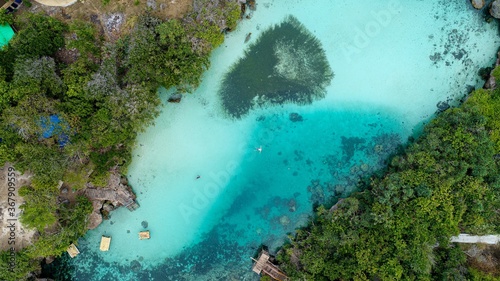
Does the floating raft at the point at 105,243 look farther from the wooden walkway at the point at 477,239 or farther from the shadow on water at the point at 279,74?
the wooden walkway at the point at 477,239

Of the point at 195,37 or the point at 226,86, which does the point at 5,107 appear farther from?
the point at 226,86

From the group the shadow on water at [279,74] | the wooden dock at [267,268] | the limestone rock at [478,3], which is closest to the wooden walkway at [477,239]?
the wooden dock at [267,268]

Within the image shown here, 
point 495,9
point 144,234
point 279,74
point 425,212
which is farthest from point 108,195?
point 495,9

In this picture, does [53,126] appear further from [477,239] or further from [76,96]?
[477,239]

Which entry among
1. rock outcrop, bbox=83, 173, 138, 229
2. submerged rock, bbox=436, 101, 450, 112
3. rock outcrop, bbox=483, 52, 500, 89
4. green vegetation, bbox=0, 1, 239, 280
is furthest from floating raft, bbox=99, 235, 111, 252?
rock outcrop, bbox=483, 52, 500, 89

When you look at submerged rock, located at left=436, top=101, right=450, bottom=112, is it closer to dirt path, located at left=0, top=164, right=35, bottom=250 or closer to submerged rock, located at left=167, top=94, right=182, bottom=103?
submerged rock, located at left=167, top=94, right=182, bottom=103

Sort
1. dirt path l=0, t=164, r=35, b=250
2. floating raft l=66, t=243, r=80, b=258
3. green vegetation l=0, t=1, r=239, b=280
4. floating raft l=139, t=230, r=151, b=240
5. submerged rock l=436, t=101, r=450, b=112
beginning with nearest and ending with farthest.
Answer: green vegetation l=0, t=1, r=239, b=280 < dirt path l=0, t=164, r=35, b=250 < floating raft l=66, t=243, r=80, b=258 < floating raft l=139, t=230, r=151, b=240 < submerged rock l=436, t=101, r=450, b=112
